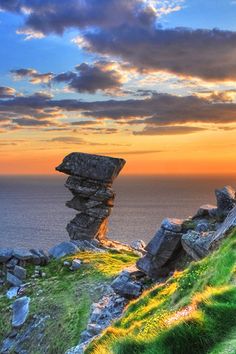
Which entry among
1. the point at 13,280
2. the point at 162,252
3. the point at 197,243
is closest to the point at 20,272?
the point at 13,280

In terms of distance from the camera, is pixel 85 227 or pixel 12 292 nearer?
pixel 12 292

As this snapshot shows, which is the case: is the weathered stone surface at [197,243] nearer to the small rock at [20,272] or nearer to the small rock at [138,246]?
the small rock at [20,272]

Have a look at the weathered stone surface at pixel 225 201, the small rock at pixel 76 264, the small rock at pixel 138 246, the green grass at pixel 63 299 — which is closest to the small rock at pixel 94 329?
the green grass at pixel 63 299

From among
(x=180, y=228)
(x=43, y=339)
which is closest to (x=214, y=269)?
(x=180, y=228)

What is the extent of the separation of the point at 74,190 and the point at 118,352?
4186 centimetres

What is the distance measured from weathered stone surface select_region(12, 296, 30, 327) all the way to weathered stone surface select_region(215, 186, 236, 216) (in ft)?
53.4

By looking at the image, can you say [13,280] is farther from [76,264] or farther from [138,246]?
[138,246]

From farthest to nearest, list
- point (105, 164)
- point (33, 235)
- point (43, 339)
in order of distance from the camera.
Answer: point (33, 235), point (105, 164), point (43, 339)

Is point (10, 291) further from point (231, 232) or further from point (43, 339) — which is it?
point (231, 232)

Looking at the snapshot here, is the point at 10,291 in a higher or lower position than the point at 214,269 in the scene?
lower

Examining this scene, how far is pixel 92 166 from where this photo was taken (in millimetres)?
52125

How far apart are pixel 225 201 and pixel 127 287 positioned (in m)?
10.7

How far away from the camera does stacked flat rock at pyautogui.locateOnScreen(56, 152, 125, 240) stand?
52.0m

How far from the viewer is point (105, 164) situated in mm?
51594
